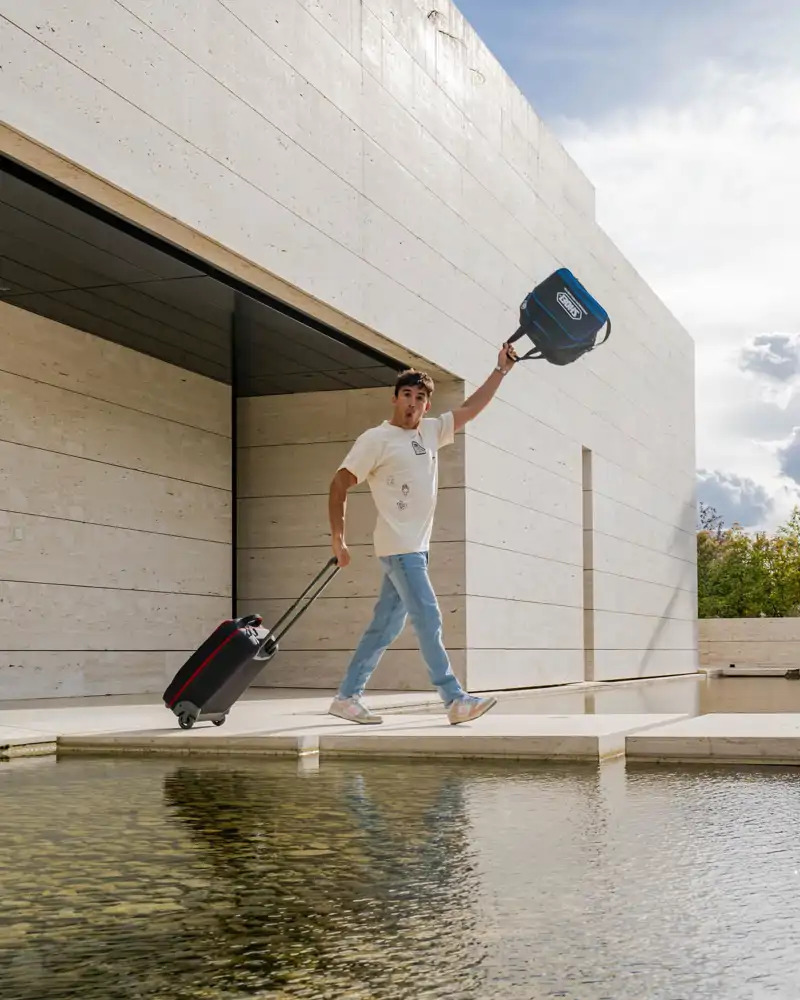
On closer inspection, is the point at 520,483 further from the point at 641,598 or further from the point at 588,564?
the point at 641,598

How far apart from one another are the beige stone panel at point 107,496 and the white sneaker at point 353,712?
15.1ft

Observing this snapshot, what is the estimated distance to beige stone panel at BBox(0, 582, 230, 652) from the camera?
1098cm

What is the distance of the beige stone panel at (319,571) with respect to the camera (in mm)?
13375

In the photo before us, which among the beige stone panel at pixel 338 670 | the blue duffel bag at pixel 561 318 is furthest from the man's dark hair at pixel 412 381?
the beige stone panel at pixel 338 670

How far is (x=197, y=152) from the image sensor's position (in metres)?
8.88

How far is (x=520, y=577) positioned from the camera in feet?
50.5

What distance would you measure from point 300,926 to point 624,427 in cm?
1936

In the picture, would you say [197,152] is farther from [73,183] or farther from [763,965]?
[763,965]

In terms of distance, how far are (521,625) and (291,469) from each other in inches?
129

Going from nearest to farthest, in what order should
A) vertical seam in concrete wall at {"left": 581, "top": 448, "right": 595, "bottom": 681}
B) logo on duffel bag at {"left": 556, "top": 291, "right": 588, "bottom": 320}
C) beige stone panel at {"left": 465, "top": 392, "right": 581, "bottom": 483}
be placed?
logo on duffel bag at {"left": 556, "top": 291, "right": 588, "bottom": 320} → beige stone panel at {"left": 465, "top": 392, "right": 581, "bottom": 483} → vertical seam in concrete wall at {"left": 581, "top": 448, "right": 595, "bottom": 681}

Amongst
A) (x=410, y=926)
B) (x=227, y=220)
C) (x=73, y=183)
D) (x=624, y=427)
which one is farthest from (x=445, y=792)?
(x=624, y=427)

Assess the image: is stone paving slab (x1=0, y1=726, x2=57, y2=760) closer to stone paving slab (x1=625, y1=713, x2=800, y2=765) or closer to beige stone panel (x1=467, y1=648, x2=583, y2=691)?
stone paving slab (x1=625, y1=713, x2=800, y2=765)

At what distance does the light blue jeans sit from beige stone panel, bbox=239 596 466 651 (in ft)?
19.1

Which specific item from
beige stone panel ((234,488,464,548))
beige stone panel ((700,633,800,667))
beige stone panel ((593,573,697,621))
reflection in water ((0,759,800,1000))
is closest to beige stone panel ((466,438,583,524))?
beige stone panel ((234,488,464,548))
